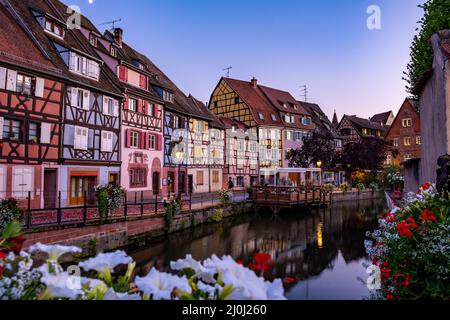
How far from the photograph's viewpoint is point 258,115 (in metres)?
42.0

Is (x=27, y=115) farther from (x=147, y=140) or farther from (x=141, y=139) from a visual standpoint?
(x=147, y=140)

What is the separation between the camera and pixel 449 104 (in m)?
10.5

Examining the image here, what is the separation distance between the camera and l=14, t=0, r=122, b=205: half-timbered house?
60.7 feet

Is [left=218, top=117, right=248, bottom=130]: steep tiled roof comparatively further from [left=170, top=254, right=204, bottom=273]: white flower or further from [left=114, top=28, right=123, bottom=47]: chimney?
[left=170, top=254, right=204, bottom=273]: white flower

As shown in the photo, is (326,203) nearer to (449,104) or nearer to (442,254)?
(449,104)

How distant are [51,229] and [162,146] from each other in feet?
53.0

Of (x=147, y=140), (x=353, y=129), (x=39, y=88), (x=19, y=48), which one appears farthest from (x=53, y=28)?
(x=353, y=129)

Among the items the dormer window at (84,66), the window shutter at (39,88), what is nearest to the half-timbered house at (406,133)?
the dormer window at (84,66)

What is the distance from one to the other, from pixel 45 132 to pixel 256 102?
30544 mm

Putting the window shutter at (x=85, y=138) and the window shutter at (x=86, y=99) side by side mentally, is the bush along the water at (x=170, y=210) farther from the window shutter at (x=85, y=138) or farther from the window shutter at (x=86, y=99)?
the window shutter at (x=86, y=99)

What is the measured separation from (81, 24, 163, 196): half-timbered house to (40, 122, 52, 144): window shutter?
6089mm

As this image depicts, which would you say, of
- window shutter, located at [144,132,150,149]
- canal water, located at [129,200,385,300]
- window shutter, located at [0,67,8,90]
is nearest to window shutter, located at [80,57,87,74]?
window shutter, located at [0,67,8,90]

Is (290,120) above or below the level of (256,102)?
below
